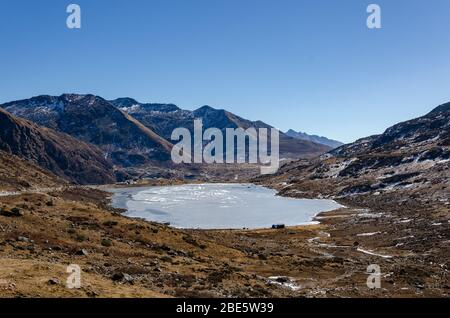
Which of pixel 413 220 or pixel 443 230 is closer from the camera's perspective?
pixel 443 230

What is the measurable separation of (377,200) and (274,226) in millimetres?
69513

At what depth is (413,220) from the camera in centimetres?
11888

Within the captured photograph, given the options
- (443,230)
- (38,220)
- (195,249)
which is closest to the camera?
(38,220)

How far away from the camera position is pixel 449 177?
181500mm
